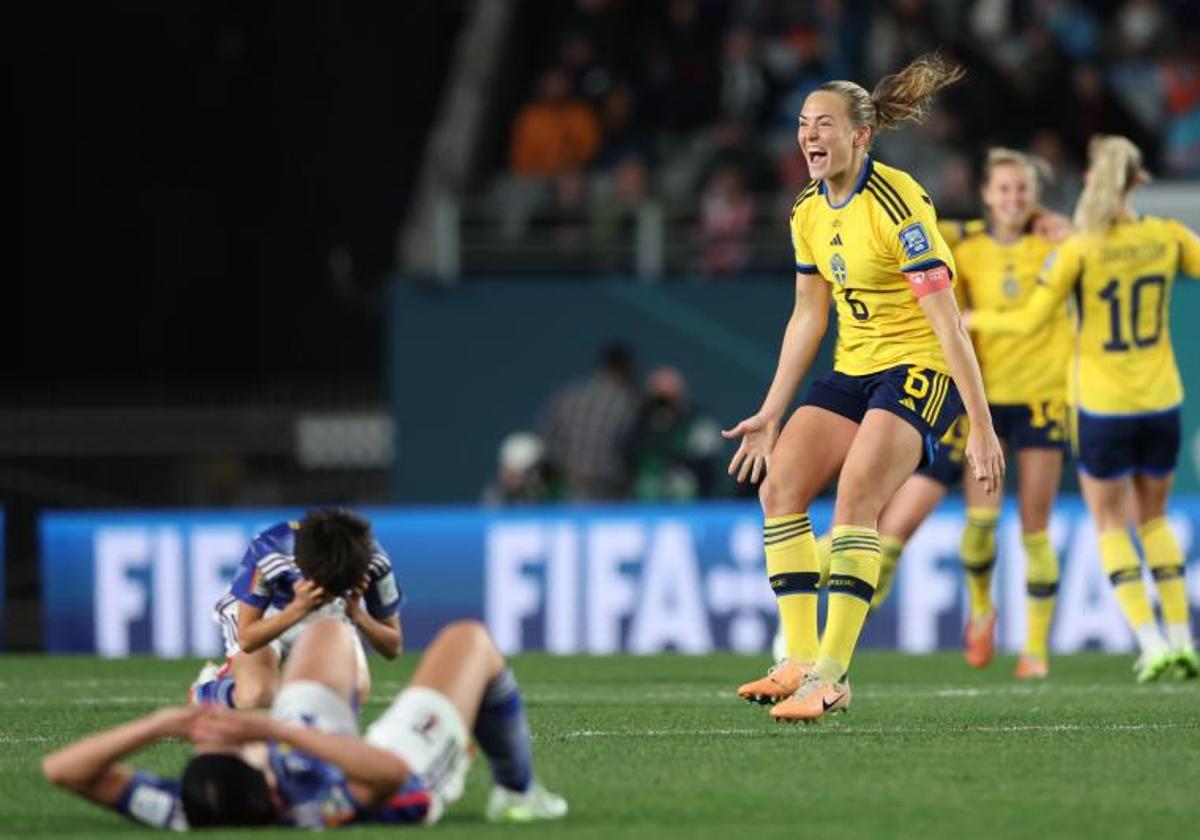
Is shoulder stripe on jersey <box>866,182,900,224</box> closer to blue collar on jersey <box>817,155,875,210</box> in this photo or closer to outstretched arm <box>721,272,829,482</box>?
blue collar on jersey <box>817,155,875,210</box>

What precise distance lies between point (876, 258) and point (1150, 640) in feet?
12.4

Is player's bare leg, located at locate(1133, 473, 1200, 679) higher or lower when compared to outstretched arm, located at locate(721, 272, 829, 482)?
lower

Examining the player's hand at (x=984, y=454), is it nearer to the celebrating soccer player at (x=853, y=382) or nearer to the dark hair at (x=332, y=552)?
the celebrating soccer player at (x=853, y=382)

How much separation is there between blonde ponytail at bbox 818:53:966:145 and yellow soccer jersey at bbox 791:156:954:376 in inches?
6.5

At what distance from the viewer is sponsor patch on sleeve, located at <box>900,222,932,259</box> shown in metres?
8.73

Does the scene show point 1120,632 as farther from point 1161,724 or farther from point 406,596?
point 1161,724

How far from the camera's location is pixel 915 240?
8.73 meters

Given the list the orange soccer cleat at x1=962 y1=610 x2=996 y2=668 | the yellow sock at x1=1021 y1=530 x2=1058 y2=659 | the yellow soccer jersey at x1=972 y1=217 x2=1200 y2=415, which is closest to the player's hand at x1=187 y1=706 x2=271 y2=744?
the yellow soccer jersey at x1=972 y1=217 x2=1200 y2=415

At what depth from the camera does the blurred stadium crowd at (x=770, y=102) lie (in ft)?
63.1

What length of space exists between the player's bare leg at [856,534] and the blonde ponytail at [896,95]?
101 centimetres

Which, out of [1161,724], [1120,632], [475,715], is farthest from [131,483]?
[475,715]

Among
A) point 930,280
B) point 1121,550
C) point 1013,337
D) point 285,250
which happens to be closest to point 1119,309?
point 1013,337

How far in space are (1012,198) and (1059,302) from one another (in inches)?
27.7

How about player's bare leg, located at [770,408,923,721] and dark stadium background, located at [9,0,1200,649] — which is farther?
dark stadium background, located at [9,0,1200,649]
